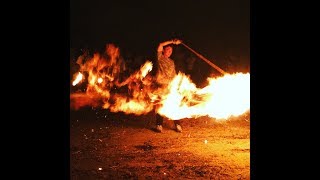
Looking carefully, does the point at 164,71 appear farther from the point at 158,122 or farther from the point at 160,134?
the point at 160,134

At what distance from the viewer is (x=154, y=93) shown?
10.2m

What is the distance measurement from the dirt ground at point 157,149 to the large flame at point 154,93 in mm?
547

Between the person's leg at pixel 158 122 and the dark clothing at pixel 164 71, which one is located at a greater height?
the dark clothing at pixel 164 71

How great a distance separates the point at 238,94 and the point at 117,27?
11.8 meters

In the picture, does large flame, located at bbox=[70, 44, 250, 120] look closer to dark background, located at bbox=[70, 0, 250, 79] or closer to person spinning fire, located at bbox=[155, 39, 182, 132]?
person spinning fire, located at bbox=[155, 39, 182, 132]

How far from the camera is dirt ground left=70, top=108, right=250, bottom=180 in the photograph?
6520 mm

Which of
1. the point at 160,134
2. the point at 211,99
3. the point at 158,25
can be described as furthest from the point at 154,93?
the point at 158,25

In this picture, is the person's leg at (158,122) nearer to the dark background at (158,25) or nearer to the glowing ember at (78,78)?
the glowing ember at (78,78)

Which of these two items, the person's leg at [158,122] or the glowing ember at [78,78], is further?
the glowing ember at [78,78]

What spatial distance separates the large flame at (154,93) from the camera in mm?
9805

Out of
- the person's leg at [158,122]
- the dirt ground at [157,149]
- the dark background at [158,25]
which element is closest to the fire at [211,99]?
the person's leg at [158,122]

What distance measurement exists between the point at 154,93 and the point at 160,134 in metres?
1.28
